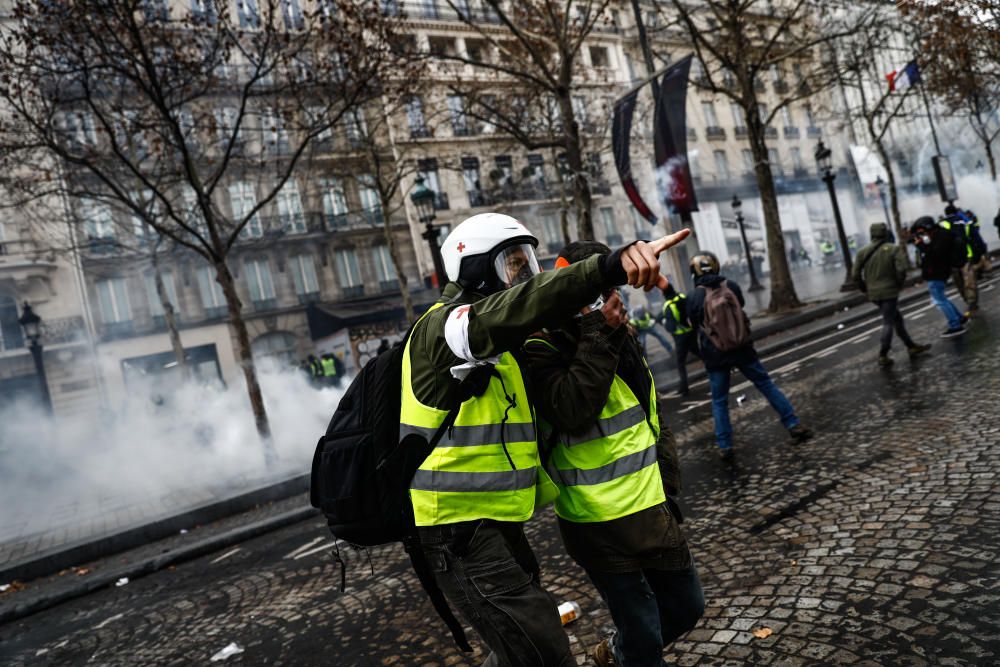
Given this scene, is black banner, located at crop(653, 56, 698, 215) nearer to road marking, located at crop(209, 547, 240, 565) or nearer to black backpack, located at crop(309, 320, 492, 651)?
road marking, located at crop(209, 547, 240, 565)

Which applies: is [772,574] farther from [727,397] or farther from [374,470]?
[727,397]

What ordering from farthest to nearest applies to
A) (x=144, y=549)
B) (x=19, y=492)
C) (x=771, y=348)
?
1. (x=19, y=492)
2. (x=771, y=348)
3. (x=144, y=549)

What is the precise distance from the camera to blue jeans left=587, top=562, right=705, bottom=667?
6.49 ft

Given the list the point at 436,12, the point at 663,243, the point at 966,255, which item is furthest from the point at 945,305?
the point at 436,12

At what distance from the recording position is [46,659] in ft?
14.7

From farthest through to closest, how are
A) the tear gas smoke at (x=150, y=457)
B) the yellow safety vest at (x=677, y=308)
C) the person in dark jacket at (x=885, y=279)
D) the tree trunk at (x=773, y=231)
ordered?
1. the tree trunk at (x=773, y=231)
2. the tear gas smoke at (x=150, y=457)
3. the yellow safety vest at (x=677, y=308)
4. the person in dark jacket at (x=885, y=279)

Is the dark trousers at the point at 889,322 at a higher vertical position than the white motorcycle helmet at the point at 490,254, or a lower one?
lower

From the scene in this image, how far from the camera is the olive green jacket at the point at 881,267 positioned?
7.60 metres

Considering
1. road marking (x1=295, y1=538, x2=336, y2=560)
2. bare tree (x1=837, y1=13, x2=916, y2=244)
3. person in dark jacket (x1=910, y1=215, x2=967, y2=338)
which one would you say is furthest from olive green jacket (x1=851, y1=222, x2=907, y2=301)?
bare tree (x1=837, y1=13, x2=916, y2=244)

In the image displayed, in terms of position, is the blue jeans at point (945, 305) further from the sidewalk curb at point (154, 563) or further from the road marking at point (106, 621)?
the road marking at point (106, 621)

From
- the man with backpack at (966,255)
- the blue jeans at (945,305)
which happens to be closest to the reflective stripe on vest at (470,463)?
the blue jeans at (945,305)

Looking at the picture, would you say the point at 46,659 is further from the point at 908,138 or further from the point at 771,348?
the point at 908,138

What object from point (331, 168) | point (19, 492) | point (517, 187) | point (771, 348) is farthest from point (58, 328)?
point (771, 348)

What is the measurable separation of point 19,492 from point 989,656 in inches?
611
